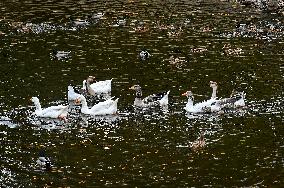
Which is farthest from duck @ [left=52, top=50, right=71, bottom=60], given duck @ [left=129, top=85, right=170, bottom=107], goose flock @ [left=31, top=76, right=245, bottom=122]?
duck @ [left=129, top=85, right=170, bottom=107]

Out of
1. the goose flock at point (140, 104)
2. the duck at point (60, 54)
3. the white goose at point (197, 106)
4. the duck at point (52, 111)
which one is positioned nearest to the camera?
the duck at point (52, 111)

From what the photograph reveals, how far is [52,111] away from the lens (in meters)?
36.4

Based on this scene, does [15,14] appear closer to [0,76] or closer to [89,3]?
[89,3]

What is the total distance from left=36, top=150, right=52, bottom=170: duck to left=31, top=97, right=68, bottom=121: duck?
19.0 ft

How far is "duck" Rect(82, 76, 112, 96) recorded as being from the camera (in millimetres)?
41344

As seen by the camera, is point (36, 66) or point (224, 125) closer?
point (224, 125)

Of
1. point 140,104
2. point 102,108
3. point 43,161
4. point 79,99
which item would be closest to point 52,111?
point 79,99

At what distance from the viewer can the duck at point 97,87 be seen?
4134cm

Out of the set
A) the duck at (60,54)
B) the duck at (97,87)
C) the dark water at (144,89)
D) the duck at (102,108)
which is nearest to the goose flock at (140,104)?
the duck at (102,108)

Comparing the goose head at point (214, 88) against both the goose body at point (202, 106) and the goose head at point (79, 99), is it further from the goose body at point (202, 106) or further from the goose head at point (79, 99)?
the goose head at point (79, 99)

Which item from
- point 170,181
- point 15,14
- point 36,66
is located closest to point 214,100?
point 170,181

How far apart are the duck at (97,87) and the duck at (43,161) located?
444 inches

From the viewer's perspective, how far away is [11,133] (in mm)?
34219

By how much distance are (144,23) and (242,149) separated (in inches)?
1175
